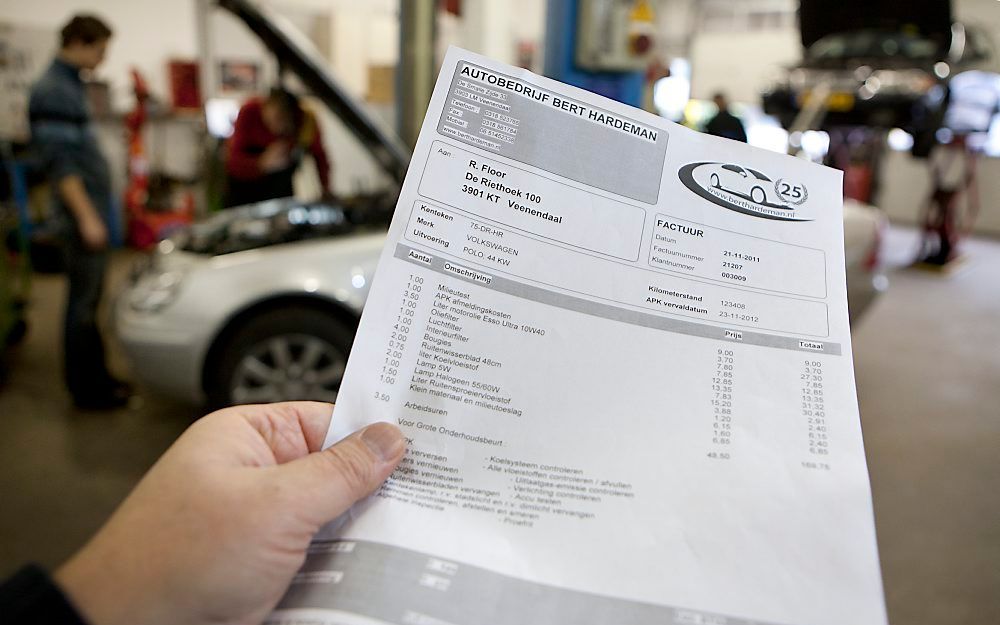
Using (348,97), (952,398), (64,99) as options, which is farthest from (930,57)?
(64,99)

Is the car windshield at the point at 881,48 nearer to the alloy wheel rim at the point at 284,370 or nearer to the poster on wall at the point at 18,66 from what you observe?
the alloy wheel rim at the point at 284,370

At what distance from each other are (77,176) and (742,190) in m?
2.64

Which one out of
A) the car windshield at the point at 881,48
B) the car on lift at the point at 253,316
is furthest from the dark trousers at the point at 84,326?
the car windshield at the point at 881,48

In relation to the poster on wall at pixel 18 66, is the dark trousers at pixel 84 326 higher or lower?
lower

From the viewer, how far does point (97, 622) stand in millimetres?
433

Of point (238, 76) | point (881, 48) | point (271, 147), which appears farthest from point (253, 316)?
point (238, 76)

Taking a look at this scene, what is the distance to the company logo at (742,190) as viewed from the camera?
0.58m

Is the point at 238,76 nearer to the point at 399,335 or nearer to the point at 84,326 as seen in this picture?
the point at 84,326

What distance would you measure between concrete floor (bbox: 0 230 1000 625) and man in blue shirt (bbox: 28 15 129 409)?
34 cm

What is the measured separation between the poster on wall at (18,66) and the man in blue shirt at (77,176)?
388 centimetres

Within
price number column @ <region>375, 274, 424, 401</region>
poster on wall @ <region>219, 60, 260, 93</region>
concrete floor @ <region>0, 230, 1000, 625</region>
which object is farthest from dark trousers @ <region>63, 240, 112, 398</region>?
poster on wall @ <region>219, 60, 260, 93</region>

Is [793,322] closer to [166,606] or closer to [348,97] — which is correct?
[166,606]

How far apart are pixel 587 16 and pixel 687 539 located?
238cm

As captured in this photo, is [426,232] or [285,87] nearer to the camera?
[426,232]
